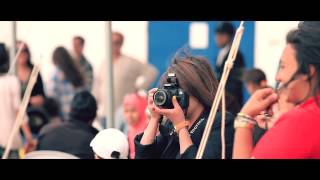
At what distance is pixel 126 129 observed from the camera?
5.76 m

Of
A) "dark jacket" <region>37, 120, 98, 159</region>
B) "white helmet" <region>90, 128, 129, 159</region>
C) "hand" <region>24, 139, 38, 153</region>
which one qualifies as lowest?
"hand" <region>24, 139, 38, 153</region>

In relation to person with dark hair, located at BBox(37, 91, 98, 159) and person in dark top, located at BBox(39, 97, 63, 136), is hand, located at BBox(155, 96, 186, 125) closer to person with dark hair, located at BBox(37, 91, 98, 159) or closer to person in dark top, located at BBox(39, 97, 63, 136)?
person with dark hair, located at BBox(37, 91, 98, 159)

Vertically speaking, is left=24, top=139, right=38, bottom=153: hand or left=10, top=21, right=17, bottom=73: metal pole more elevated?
left=10, top=21, right=17, bottom=73: metal pole

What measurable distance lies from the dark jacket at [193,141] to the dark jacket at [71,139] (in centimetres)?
111

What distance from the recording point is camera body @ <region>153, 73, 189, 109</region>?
2893 mm

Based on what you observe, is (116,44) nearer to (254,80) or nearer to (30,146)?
(30,146)

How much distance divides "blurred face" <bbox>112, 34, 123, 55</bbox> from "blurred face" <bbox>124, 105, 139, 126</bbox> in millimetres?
1041

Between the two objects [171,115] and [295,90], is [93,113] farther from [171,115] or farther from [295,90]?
[295,90]

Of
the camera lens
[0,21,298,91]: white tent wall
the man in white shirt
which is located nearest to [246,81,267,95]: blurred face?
the man in white shirt

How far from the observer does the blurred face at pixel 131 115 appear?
18.6 ft

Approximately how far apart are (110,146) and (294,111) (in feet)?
4.27

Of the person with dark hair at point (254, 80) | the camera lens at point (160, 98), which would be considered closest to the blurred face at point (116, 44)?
the person with dark hair at point (254, 80)
